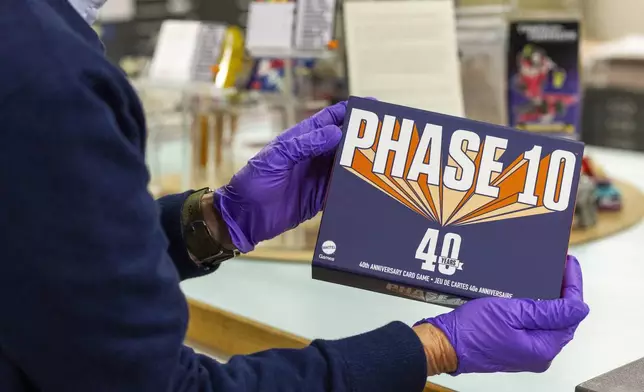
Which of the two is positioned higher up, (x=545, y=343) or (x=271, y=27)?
(x=271, y=27)

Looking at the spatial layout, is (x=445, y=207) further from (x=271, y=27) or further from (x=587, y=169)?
(x=587, y=169)

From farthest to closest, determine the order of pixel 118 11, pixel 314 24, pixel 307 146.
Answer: pixel 118 11
pixel 314 24
pixel 307 146

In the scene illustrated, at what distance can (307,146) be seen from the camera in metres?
1.20

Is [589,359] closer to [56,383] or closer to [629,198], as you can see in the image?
[56,383]

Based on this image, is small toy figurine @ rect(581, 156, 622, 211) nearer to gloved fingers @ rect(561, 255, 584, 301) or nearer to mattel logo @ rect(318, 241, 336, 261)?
gloved fingers @ rect(561, 255, 584, 301)

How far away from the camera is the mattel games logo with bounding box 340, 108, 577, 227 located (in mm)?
1083

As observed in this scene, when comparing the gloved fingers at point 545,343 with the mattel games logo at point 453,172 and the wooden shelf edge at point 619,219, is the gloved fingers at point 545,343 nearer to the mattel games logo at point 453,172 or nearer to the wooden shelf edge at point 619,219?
the mattel games logo at point 453,172

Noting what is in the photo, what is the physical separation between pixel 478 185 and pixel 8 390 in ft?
2.05

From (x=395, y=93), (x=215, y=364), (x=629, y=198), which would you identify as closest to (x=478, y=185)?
(x=215, y=364)

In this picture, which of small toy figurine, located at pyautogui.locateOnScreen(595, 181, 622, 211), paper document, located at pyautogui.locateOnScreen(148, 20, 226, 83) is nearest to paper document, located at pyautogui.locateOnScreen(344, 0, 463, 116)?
paper document, located at pyautogui.locateOnScreen(148, 20, 226, 83)

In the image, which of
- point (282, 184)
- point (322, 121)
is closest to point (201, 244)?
point (282, 184)

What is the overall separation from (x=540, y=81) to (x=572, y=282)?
3.88ft

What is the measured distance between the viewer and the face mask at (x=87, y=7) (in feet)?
2.85

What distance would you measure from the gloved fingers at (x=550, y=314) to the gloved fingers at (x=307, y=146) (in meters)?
0.36
